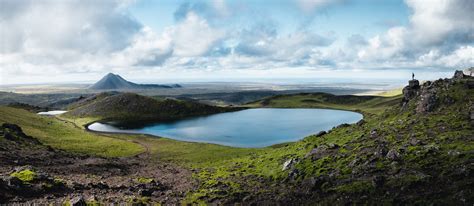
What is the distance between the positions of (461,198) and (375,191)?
599cm

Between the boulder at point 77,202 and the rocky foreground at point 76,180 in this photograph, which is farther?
the rocky foreground at point 76,180

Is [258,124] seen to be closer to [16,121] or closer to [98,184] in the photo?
[16,121]

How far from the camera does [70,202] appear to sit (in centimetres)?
2908

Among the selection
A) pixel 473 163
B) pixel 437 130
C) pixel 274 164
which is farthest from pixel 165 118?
pixel 473 163

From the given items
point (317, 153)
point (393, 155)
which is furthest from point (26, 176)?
point (393, 155)

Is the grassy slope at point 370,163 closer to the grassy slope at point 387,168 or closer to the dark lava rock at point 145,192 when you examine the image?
the grassy slope at point 387,168

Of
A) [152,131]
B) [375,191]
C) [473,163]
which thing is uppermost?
[473,163]

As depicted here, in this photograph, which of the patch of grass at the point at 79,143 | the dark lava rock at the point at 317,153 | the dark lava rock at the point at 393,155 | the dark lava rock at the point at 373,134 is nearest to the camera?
the dark lava rock at the point at 393,155

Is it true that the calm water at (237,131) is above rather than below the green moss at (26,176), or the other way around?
below

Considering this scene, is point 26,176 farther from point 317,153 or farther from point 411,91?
point 411,91

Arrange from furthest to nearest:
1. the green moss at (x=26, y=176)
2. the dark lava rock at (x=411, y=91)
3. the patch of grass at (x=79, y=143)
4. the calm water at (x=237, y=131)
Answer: the calm water at (x=237, y=131), the patch of grass at (x=79, y=143), the dark lava rock at (x=411, y=91), the green moss at (x=26, y=176)

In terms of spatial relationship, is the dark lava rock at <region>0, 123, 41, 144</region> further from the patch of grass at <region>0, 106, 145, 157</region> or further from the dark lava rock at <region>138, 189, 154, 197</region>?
the dark lava rock at <region>138, 189, 154, 197</region>

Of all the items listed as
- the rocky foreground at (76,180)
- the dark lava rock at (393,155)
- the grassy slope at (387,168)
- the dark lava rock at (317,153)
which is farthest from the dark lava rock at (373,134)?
the rocky foreground at (76,180)

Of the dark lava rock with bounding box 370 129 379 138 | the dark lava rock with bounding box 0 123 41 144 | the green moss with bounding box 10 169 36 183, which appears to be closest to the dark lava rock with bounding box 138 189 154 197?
the green moss with bounding box 10 169 36 183
